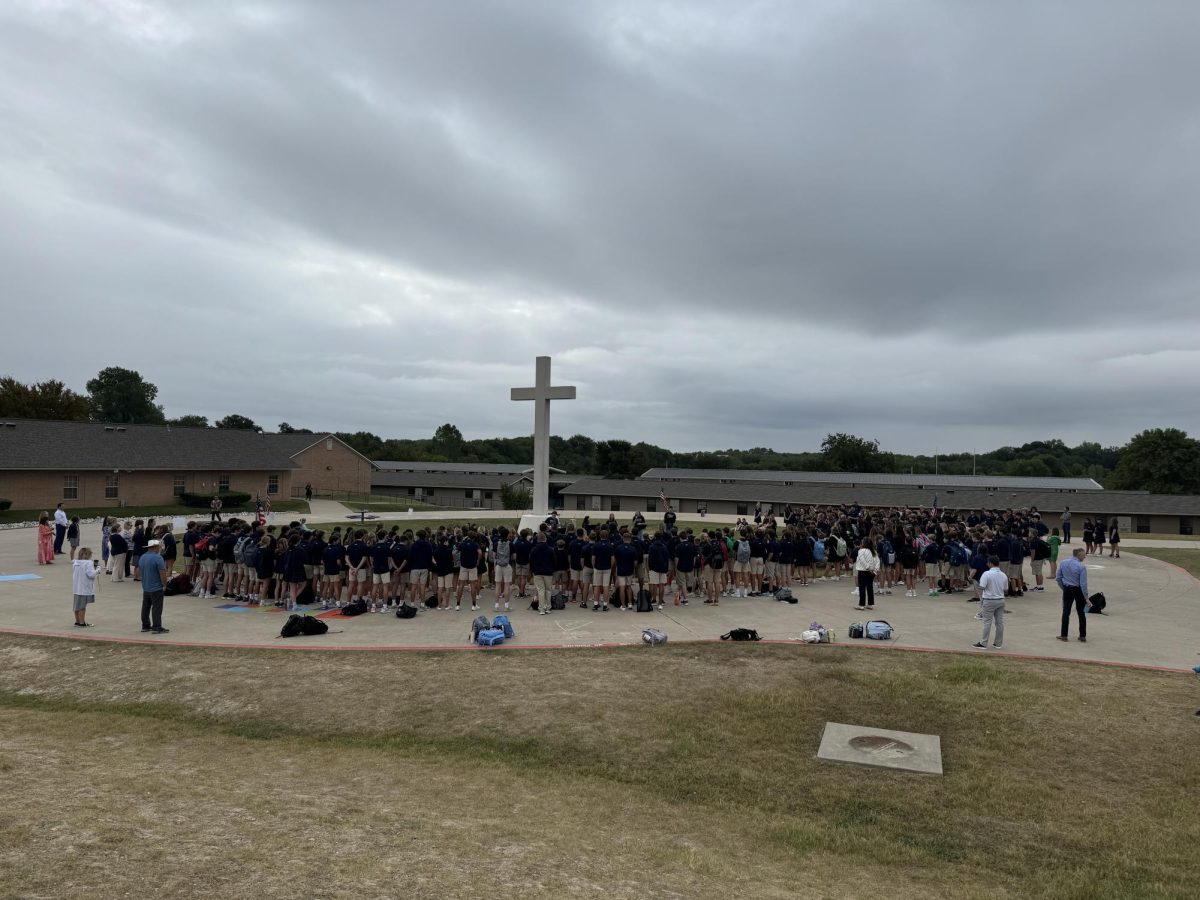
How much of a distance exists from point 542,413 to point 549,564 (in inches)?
569

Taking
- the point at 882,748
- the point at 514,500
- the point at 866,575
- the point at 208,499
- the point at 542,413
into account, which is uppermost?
the point at 542,413

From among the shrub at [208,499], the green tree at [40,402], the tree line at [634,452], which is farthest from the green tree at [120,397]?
the shrub at [208,499]

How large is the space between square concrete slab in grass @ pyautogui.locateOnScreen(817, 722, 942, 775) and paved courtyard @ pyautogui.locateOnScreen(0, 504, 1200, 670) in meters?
3.18

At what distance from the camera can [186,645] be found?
Result: 553 inches

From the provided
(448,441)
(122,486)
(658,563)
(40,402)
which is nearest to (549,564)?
(658,563)

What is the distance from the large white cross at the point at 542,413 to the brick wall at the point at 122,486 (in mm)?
33329

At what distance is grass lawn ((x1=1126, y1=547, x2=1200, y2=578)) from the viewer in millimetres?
27366

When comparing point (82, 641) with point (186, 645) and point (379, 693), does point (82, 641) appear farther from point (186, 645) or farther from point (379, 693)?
point (379, 693)

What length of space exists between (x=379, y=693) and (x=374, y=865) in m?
5.41

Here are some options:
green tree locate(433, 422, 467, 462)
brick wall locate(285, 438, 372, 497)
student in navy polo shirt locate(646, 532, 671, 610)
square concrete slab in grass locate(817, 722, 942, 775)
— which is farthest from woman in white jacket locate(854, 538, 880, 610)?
green tree locate(433, 422, 467, 462)

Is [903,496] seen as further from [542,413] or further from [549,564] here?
[549,564]

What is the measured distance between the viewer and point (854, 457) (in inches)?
4026

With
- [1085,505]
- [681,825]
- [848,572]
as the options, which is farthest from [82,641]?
[1085,505]

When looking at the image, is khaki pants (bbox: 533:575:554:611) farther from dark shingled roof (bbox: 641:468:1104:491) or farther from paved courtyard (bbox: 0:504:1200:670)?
dark shingled roof (bbox: 641:468:1104:491)
